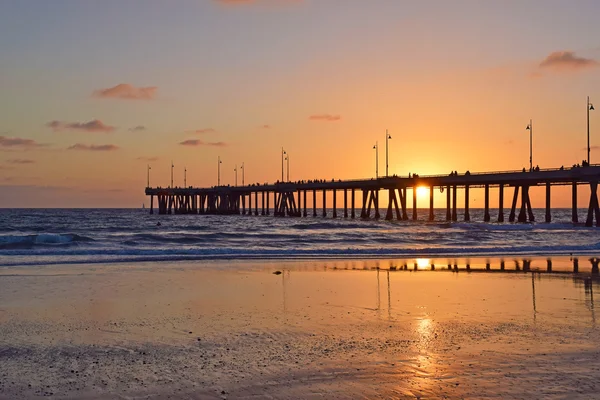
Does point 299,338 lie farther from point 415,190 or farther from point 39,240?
point 415,190

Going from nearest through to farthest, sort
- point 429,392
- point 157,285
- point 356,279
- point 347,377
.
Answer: point 429,392 < point 347,377 < point 157,285 < point 356,279

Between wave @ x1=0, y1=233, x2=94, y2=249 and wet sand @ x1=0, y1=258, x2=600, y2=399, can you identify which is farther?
wave @ x1=0, y1=233, x2=94, y2=249

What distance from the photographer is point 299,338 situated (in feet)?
32.2

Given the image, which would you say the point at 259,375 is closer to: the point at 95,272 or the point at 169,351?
the point at 169,351

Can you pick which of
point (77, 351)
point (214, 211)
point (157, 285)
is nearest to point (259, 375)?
point (77, 351)

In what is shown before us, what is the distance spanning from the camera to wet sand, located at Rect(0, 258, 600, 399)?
730 centimetres

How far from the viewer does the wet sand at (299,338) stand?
7.30 m

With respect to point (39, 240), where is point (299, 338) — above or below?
above

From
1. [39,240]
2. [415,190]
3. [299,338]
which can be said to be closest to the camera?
[299,338]

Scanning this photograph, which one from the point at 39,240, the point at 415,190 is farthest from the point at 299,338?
the point at 415,190

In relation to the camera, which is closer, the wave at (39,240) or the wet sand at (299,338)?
the wet sand at (299,338)

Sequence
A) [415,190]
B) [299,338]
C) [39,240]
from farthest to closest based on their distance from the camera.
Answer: [415,190]
[39,240]
[299,338]

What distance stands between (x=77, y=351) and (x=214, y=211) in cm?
12587

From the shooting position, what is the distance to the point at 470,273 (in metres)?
20.3
